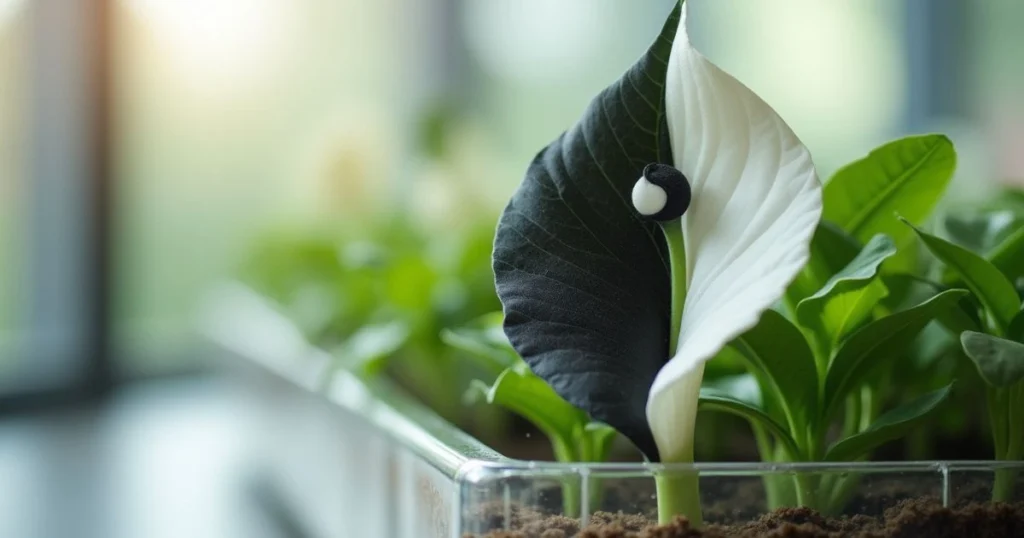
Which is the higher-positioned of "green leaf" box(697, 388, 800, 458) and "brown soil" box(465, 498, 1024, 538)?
"green leaf" box(697, 388, 800, 458)

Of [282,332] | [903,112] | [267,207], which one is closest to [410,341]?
[282,332]

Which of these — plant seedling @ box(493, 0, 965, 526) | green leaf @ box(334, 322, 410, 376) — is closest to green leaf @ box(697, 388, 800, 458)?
plant seedling @ box(493, 0, 965, 526)

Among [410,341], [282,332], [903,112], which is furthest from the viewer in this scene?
[903,112]

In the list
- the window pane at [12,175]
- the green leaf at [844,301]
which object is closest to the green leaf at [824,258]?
the green leaf at [844,301]

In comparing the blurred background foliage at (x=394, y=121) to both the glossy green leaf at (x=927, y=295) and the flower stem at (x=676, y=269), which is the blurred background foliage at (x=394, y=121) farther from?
the flower stem at (x=676, y=269)

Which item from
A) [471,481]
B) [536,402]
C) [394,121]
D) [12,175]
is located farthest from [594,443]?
[394,121]

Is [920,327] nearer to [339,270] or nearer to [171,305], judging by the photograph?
[339,270]

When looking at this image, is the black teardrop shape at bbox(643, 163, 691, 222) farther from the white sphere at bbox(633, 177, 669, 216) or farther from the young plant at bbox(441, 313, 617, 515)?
the young plant at bbox(441, 313, 617, 515)
